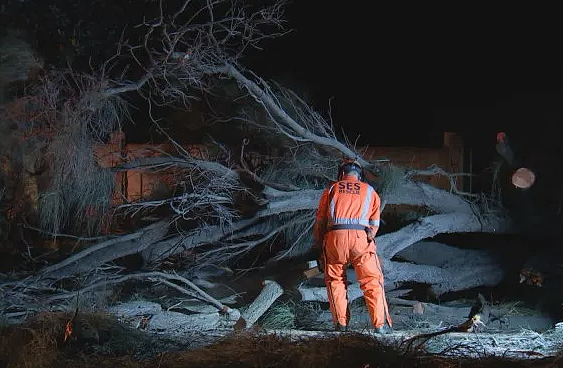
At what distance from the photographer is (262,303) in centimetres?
679

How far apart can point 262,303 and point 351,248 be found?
1468mm

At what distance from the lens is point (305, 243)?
8.23 m

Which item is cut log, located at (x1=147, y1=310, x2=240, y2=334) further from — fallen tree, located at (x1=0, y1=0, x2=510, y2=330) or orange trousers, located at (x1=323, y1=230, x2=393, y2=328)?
orange trousers, located at (x1=323, y1=230, x2=393, y2=328)

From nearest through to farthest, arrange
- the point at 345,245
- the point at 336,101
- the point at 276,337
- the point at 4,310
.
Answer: the point at 276,337 → the point at 345,245 → the point at 4,310 → the point at 336,101

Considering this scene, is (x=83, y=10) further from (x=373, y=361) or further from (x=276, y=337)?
(x=373, y=361)

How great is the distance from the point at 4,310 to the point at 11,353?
2273 millimetres

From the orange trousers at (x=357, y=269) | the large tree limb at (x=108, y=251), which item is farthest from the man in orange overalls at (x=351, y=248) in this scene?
the large tree limb at (x=108, y=251)

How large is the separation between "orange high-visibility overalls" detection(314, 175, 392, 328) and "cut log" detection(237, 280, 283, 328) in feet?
3.58

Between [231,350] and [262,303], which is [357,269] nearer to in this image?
[262,303]

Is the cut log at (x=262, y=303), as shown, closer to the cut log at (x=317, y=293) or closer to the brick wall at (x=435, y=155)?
the cut log at (x=317, y=293)

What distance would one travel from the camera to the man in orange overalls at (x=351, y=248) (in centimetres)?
571

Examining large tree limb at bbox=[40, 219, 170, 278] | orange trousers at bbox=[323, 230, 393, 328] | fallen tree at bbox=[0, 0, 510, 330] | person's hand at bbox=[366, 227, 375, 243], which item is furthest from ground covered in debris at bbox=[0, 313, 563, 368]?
large tree limb at bbox=[40, 219, 170, 278]

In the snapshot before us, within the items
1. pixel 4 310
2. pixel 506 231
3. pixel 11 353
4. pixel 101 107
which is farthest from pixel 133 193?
pixel 506 231

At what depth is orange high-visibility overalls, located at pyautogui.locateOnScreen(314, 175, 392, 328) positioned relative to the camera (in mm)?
5730
